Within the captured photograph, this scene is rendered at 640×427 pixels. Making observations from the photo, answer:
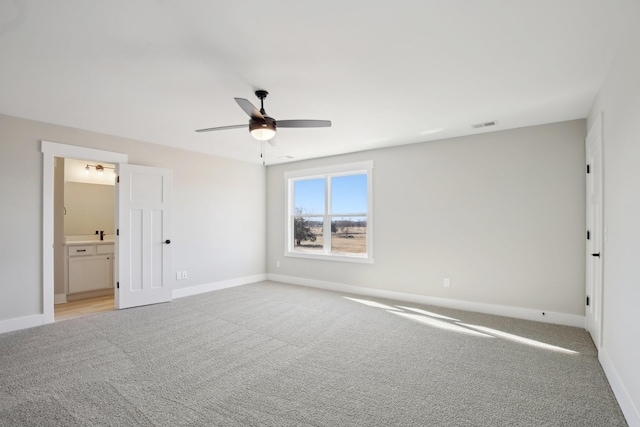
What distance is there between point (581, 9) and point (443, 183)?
2.96m

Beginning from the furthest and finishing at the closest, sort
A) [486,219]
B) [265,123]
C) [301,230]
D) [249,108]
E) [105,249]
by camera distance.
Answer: [301,230], [105,249], [486,219], [265,123], [249,108]

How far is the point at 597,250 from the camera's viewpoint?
3.17 m

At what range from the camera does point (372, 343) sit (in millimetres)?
3283

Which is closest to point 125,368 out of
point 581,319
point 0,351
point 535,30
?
point 0,351

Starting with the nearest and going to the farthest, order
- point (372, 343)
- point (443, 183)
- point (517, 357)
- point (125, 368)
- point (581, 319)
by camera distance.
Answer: point (125, 368) < point (517, 357) < point (372, 343) < point (581, 319) < point (443, 183)

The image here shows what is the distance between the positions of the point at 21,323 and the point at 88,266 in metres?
1.72

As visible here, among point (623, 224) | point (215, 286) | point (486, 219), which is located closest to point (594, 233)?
point (486, 219)

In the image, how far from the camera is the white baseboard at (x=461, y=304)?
3.87m

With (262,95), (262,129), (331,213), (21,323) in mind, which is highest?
(262,95)

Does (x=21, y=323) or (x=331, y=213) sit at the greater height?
(x=331, y=213)

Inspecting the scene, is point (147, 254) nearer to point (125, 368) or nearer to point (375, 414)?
point (125, 368)

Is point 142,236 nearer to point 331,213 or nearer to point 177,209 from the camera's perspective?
point 177,209

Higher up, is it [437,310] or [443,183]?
[443,183]

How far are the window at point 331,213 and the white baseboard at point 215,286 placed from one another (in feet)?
2.85
